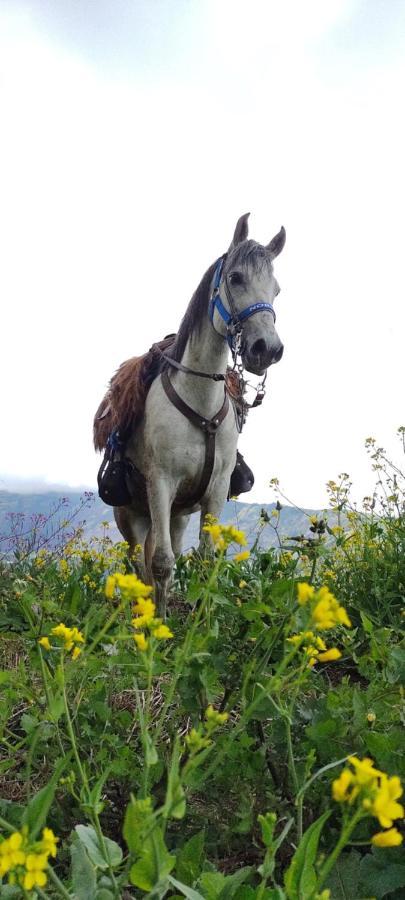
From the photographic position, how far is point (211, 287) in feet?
15.2

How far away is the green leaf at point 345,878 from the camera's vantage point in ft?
3.91

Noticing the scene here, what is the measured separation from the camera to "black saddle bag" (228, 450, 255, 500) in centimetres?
568

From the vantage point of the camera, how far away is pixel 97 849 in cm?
98

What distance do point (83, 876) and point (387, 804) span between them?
58cm

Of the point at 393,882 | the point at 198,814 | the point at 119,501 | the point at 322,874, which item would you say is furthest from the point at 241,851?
the point at 119,501

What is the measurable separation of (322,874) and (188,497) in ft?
13.4

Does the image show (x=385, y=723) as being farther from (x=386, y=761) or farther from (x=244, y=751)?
(x=244, y=751)

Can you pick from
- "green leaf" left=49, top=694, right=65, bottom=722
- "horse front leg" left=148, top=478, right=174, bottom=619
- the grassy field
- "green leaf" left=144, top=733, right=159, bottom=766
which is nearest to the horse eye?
"horse front leg" left=148, top=478, right=174, bottom=619

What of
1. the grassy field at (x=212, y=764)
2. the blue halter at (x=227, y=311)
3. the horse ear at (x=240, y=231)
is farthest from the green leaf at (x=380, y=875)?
the horse ear at (x=240, y=231)

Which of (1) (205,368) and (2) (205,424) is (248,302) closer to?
(1) (205,368)

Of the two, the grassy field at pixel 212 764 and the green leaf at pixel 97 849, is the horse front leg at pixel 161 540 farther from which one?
the green leaf at pixel 97 849

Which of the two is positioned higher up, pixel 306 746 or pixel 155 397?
pixel 155 397

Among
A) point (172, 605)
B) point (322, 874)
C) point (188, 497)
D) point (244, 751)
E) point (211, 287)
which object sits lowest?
point (172, 605)

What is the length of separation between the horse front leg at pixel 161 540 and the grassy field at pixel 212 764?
2.14 meters
